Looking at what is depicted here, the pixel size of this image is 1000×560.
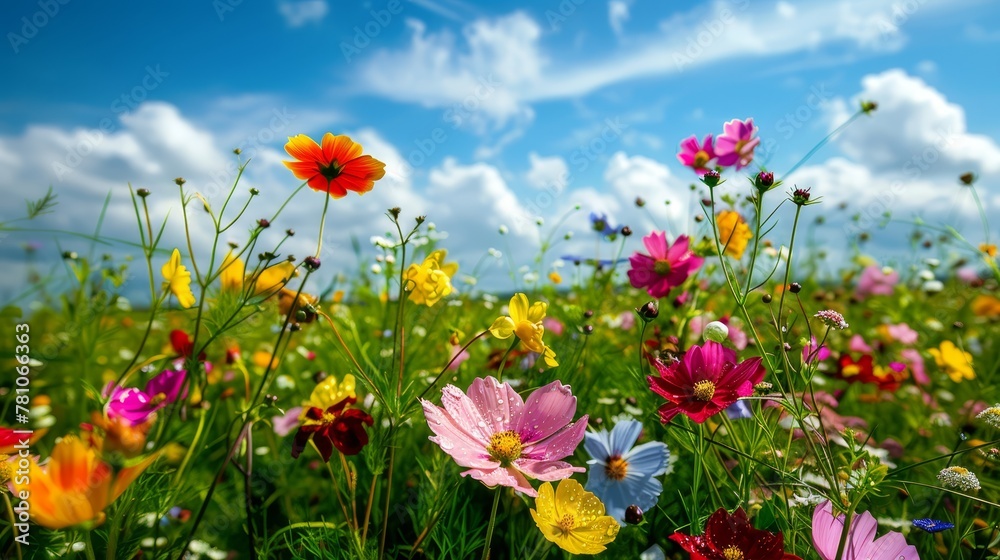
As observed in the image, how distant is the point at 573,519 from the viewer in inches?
26.5

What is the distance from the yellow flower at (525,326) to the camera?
719 mm

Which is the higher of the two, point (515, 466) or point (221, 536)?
point (515, 466)

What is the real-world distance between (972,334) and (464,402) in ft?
9.27

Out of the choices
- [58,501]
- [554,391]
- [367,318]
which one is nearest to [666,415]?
[554,391]

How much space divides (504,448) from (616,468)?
31 cm

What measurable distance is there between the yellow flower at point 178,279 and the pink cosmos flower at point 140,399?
0.12m

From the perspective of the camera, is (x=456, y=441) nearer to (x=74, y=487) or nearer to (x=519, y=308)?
(x=519, y=308)

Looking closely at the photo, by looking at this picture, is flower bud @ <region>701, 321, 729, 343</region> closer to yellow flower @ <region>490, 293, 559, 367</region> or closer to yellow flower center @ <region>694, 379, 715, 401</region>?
yellow flower center @ <region>694, 379, 715, 401</region>

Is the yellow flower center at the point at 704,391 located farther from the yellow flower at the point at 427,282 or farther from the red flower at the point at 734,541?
the yellow flower at the point at 427,282

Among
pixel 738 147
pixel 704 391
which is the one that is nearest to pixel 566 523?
pixel 704 391

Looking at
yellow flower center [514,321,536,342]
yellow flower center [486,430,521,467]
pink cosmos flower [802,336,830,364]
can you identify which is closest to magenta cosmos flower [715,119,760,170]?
pink cosmos flower [802,336,830,364]

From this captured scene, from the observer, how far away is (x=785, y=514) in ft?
2.45

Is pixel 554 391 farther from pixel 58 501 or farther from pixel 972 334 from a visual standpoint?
pixel 972 334

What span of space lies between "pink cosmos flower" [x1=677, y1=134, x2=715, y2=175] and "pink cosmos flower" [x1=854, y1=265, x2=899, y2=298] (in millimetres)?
2125
